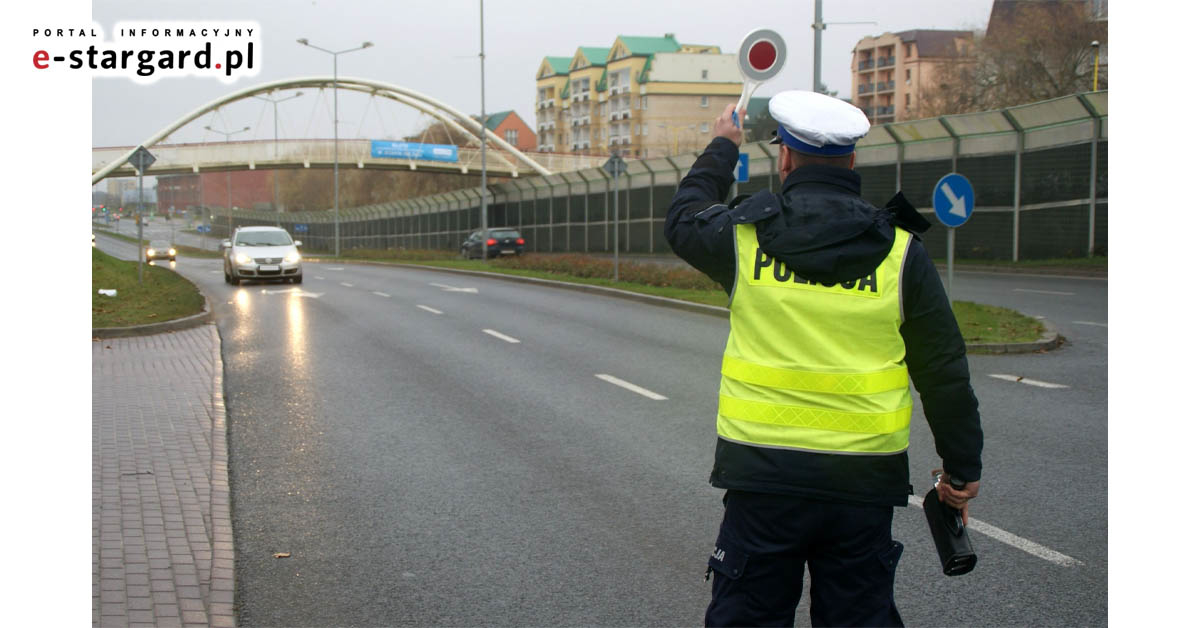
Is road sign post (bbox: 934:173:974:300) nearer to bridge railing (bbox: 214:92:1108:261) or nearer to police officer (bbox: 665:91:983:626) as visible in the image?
bridge railing (bbox: 214:92:1108:261)

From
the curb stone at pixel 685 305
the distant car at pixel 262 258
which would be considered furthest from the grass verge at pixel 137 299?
the curb stone at pixel 685 305

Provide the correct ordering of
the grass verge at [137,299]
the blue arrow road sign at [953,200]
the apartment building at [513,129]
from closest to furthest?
the blue arrow road sign at [953,200] < the grass verge at [137,299] < the apartment building at [513,129]

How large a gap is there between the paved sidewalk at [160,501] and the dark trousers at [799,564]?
256 centimetres

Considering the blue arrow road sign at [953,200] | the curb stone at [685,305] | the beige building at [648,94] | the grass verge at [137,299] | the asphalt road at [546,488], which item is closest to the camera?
the asphalt road at [546,488]

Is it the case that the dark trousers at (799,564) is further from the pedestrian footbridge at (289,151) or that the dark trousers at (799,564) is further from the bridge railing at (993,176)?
the pedestrian footbridge at (289,151)

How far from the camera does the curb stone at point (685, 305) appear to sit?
13.7 m

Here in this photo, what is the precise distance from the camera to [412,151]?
3078 inches

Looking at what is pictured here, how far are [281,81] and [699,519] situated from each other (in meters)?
69.2

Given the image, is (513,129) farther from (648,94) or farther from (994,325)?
(994,325)

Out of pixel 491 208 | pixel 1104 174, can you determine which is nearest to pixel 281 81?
pixel 491 208

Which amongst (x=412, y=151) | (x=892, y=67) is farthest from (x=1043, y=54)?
(x=892, y=67)

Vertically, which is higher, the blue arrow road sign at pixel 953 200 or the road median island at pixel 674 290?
the blue arrow road sign at pixel 953 200

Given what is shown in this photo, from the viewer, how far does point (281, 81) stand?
70625 millimetres

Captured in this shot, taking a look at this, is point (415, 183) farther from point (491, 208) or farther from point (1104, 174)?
point (1104, 174)
